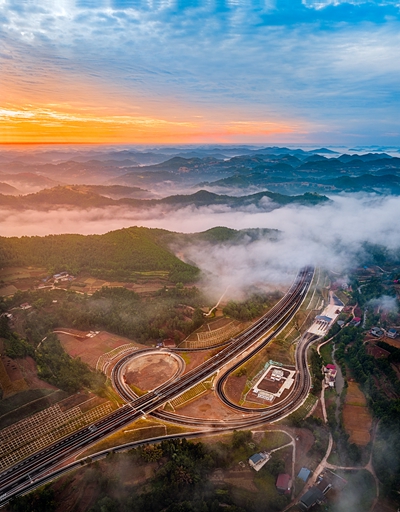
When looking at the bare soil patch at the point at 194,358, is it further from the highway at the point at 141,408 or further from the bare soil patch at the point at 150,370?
the bare soil patch at the point at 150,370

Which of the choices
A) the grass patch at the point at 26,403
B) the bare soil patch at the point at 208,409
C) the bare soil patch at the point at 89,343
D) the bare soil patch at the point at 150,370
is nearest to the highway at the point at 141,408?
the bare soil patch at the point at 150,370

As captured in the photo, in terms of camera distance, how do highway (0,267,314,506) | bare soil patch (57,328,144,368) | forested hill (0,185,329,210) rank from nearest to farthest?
highway (0,267,314,506), bare soil patch (57,328,144,368), forested hill (0,185,329,210)

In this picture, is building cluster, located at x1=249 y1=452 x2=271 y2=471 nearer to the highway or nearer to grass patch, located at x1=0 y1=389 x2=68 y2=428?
the highway

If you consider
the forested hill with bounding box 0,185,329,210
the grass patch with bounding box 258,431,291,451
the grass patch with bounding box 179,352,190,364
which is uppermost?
the forested hill with bounding box 0,185,329,210

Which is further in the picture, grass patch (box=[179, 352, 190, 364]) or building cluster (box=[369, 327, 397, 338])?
building cluster (box=[369, 327, 397, 338])

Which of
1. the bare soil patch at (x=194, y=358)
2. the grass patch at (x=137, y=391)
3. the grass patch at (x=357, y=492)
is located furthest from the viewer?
the bare soil patch at (x=194, y=358)

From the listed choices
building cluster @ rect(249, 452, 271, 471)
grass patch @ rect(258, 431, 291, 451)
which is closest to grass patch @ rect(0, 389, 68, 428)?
building cluster @ rect(249, 452, 271, 471)

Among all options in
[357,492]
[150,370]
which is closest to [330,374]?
[357,492]

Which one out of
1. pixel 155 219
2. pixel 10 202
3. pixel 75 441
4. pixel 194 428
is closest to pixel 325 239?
pixel 155 219
